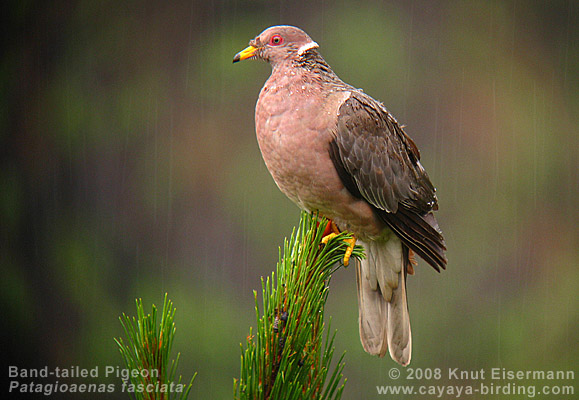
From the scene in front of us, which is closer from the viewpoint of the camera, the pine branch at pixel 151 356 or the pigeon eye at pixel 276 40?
the pine branch at pixel 151 356

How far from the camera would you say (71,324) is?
3.50 m

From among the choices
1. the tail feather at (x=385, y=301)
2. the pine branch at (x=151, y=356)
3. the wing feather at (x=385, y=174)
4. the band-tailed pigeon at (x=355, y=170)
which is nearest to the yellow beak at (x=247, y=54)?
the band-tailed pigeon at (x=355, y=170)

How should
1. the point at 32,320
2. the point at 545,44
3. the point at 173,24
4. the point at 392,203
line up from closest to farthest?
the point at 392,203, the point at 32,320, the point at 173,24, the point at 545,44

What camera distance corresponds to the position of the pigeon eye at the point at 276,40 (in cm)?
182

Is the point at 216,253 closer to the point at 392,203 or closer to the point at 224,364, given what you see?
the point at 224,364

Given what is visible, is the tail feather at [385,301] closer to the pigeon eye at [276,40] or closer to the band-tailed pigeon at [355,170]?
the band-tailed pigeon at [355,170]

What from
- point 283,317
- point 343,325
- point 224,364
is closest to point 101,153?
point 224,364

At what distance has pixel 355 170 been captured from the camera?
67.0 inches

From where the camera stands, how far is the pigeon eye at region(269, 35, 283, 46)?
5.96ft

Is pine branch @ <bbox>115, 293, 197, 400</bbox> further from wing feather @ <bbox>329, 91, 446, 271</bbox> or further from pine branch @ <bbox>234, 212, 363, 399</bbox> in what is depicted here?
wing feather @ <bbox>329, 91, 446, 271</bbox>

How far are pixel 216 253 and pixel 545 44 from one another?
9.15 ft

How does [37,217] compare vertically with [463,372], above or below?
above

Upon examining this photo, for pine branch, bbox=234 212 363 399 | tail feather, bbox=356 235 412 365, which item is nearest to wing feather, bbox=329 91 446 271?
tail feather, bbox=356 235 412 365

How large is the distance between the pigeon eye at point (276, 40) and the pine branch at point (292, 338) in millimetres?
729
